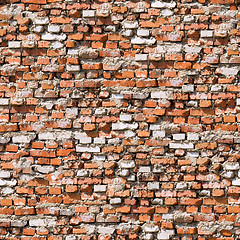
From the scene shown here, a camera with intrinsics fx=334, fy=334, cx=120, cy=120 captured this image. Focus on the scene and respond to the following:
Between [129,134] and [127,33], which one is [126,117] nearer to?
[129,134]

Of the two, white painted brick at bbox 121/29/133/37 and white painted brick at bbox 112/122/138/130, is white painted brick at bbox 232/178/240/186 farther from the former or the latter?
white painted brick at bbox 121/29/133/37

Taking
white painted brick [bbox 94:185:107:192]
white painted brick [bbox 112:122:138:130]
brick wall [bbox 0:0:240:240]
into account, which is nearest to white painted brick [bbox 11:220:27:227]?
brick wall [bbox 0:0:240:240]

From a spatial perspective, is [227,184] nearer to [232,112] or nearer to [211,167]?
[211,167]

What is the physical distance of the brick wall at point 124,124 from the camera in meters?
2.93

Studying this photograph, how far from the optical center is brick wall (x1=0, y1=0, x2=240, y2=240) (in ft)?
9.61

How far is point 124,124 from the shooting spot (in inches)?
116

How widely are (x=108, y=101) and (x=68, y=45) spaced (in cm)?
61

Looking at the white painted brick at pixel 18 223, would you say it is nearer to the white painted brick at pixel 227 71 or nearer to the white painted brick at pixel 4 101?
the white painted brick at pixel 4 101

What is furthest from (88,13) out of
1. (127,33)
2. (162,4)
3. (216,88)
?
(216,88)

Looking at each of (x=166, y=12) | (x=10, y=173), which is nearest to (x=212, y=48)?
(x=166, y=12)

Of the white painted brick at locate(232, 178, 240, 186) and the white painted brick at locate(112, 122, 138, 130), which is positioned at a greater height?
the white painted brick at locate(112, 122, 138, 130)

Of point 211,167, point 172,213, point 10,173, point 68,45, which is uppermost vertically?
point 68,45

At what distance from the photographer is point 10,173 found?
2988 millimetres

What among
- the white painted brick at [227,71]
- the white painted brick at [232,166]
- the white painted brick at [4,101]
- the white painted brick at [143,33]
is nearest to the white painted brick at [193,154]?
the white painted brick at [232,166]
